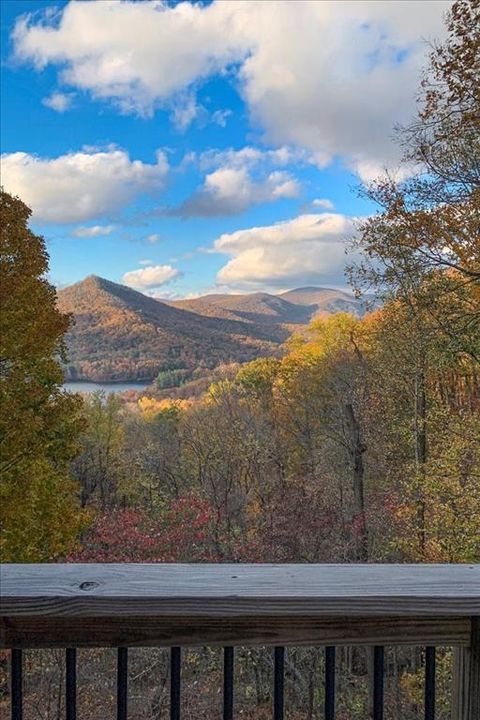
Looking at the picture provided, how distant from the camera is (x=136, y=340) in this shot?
6178 cm

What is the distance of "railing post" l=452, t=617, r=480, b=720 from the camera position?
0.98 metres

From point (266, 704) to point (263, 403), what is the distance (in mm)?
19682

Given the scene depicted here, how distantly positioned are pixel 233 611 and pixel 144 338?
61.9 meters

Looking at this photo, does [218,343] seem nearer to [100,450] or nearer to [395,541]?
[100,450]

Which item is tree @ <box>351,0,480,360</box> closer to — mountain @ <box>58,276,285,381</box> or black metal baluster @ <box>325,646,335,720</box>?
black metal baluster @ <box>325,646,335,720</box>

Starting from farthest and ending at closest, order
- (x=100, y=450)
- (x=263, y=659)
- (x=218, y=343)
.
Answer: (x=218, y=343)
(x=100, y=450)
(x=263, y=659)

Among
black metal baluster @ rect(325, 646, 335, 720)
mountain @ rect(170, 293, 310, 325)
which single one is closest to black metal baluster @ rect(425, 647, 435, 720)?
black metal baluster @ rect(325, 646, 335, 720)

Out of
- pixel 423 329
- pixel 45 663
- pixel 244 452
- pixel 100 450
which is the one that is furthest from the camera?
pixel 100 450

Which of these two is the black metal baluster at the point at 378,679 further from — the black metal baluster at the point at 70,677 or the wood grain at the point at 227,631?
the black metal baluster at the point at 70,677

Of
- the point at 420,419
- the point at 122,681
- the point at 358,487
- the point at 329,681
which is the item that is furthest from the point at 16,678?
the point at 420,419

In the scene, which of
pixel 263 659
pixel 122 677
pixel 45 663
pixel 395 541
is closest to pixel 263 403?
pixel 395 541

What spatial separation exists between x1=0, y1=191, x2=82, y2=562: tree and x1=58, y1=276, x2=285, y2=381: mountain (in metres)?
40.8

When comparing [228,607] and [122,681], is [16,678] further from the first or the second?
[228,607]

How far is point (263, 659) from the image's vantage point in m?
7.25
